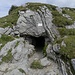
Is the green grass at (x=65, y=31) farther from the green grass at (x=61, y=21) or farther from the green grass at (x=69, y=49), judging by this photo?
the green grass at (x=69, y=49)

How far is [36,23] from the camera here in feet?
86.8

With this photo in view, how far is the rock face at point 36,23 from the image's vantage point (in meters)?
26.0

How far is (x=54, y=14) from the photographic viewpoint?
91.7 feet

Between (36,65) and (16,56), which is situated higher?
(16,56)

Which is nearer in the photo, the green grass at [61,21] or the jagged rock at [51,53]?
the jagged rock at [51,53]

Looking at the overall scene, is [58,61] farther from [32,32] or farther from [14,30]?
[14,30]

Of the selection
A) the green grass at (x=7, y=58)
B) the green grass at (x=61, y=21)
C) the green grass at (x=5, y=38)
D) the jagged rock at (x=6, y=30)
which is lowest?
the green grass at (x=7, y=58)

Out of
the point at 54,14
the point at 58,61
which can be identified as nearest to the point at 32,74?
the point at 58,61

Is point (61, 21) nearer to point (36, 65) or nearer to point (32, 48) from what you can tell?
point (32, 48)

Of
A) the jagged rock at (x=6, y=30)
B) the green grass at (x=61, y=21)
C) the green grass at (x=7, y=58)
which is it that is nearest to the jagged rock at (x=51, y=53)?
the green grass at (x=7, y=58)

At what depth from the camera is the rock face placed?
2600 centimetres

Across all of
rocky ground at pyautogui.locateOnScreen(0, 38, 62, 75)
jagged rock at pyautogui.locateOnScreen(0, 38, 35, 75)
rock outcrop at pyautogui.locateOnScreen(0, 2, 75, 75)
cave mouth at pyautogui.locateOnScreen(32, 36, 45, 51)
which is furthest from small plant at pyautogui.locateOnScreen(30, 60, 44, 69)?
cave mouth at pyautogui.locateOnScreen(32, 36, 45, 51)

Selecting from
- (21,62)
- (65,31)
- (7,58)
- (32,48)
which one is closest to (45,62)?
(21,62)

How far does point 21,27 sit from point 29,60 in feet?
21.8
